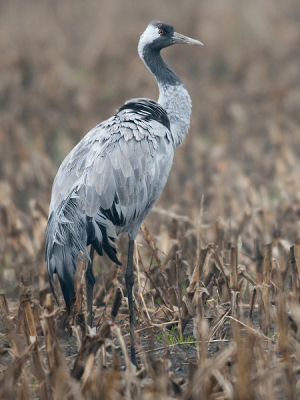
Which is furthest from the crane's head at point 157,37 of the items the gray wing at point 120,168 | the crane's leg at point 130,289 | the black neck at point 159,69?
the crane's leg at point 130,289

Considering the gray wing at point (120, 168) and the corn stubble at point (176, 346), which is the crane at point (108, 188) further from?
the corn stubble at point (176, 346)

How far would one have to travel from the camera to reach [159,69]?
475 cm

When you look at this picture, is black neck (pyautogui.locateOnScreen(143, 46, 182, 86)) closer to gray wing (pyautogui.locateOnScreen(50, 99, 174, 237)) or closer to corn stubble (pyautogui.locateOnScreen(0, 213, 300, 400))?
gray wing (pyautogui.locateOnScreen(50, 99, 174, 237))

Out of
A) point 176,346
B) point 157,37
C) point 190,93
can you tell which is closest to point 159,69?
point 157,37

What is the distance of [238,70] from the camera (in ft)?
38.6

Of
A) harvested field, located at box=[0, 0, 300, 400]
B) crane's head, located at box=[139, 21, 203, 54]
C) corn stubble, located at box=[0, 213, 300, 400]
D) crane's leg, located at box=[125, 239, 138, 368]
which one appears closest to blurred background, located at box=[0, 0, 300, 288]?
harvested field, located at box=[0, 0, 300, 400]

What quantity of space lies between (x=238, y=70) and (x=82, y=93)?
10.4ft

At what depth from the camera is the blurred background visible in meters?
6.16

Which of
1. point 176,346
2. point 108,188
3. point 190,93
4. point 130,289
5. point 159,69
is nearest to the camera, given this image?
point 176,346

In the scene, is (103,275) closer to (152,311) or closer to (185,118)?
(152,311)

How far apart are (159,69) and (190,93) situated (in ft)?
21.1

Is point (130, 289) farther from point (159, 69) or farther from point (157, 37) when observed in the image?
point (157, 37)

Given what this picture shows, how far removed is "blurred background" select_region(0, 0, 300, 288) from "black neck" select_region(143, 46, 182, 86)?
1.32m

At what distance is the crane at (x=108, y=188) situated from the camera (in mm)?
3822
